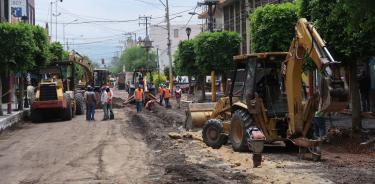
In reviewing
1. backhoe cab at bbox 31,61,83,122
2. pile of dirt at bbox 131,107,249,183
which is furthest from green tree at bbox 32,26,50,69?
pile of dirt at bbox 131,107,249,183

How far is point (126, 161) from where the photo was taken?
47.2 ft

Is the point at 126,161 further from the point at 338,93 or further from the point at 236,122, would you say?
the point at 338,93

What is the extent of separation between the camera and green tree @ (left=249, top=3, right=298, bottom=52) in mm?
20234

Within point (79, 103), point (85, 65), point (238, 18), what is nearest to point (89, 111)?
→ point (79, 103)

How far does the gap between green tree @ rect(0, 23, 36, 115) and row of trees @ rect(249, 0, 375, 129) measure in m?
13.0

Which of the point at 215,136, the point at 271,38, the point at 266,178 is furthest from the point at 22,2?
the point at 266,178

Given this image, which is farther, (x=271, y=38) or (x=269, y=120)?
(x=271, y=38)

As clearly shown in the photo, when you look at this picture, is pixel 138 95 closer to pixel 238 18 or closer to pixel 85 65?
pixel 85 65

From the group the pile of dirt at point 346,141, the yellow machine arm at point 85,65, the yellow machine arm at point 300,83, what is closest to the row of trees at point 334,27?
the pile of dirt at point 346,141

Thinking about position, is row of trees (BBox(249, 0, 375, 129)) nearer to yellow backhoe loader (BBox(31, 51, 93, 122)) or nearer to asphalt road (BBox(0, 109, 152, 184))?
asphalt road (BBox(0, 109, 152, 184))

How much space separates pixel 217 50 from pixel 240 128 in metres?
25.4

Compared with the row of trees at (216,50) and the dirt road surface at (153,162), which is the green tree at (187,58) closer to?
the row of trees at (216,50)

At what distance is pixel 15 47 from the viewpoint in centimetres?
2873

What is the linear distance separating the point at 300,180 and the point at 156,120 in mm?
18084
